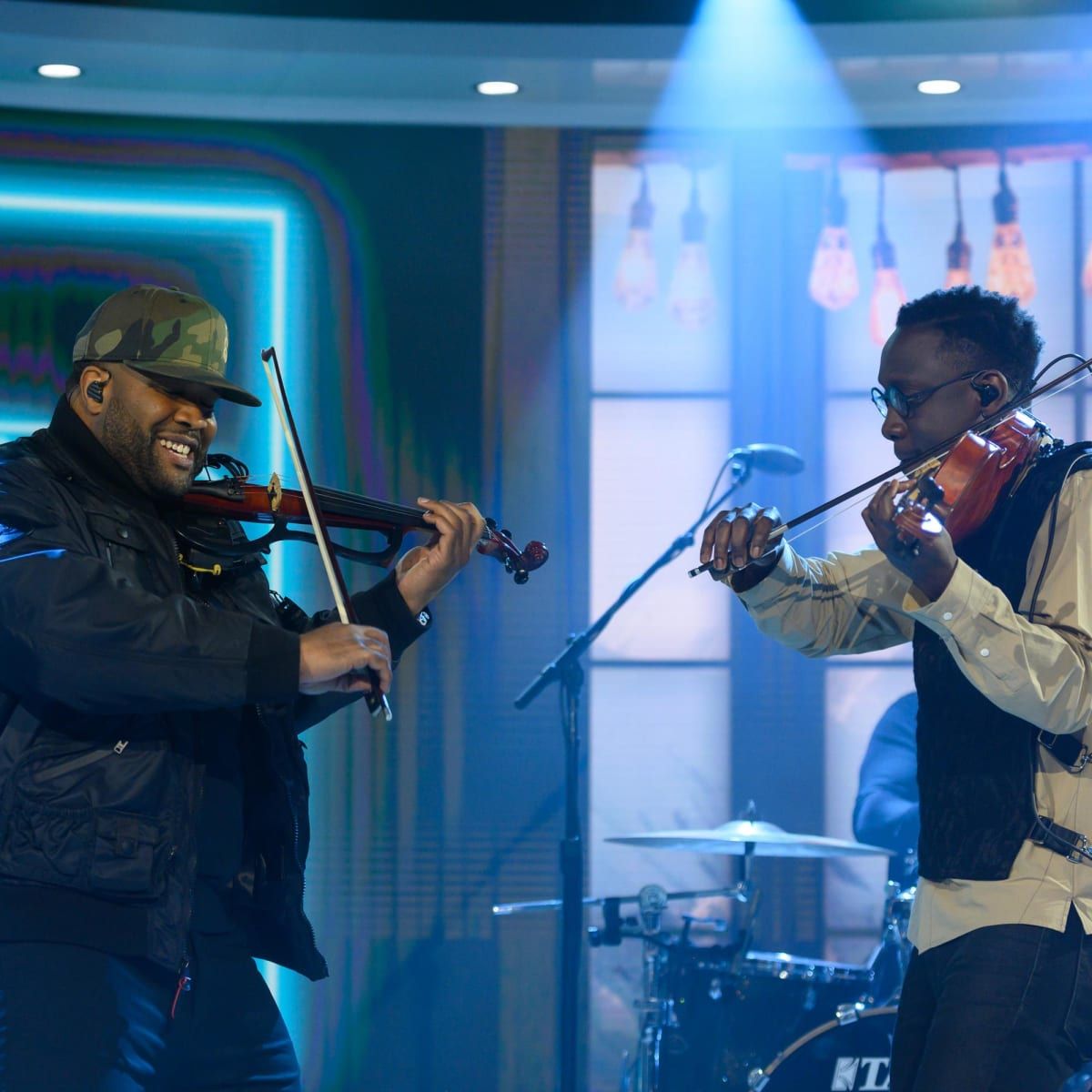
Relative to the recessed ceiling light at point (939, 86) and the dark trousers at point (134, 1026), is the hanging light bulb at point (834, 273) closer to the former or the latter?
the recessed ceiling light at point (939, 86)

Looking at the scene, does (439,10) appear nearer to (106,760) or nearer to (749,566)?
(749,566)

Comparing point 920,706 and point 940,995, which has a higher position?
point 920,706

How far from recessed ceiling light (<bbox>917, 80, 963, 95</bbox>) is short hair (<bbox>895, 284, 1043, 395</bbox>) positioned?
7.27 feet

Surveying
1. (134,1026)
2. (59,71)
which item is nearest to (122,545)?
(134,1026)

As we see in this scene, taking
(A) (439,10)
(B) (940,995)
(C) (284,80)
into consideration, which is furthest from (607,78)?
(B) (940,995)

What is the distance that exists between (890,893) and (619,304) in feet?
6.39

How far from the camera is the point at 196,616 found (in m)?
2.04

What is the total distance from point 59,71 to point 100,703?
2840 millimetres

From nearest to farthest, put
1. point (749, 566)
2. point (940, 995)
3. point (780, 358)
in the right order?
point (940, 995)
point (749, 566)
point (780, 358)

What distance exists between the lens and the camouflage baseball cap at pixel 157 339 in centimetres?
229

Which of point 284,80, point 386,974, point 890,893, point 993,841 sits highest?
point 284,80

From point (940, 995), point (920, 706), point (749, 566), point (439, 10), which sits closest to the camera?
point (940, 995)

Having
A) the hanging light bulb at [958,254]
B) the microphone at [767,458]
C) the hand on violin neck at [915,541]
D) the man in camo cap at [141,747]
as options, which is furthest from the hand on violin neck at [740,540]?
the hanging light bulb at [958,254]

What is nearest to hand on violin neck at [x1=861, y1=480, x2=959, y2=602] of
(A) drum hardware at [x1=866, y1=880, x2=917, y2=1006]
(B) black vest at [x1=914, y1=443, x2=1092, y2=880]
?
(B) black vest at [x1=914, y1=443, x2=1092, y2=880]
